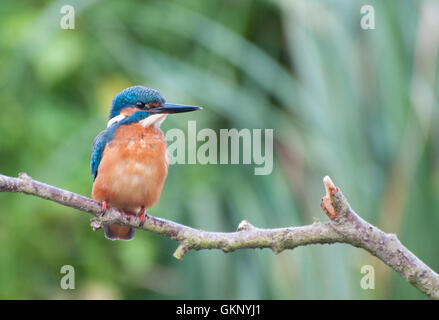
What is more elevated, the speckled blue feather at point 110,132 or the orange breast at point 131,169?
the speckled blue feather at point 110,132

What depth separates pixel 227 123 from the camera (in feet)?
16.8

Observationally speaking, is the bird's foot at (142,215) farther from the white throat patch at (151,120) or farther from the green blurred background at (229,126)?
the green blurred background at (229,126)

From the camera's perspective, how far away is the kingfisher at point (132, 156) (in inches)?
121

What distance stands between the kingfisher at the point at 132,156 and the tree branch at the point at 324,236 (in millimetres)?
598

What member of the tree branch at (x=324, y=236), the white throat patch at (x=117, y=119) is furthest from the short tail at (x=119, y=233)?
the tree branch at (x=324, y=236)

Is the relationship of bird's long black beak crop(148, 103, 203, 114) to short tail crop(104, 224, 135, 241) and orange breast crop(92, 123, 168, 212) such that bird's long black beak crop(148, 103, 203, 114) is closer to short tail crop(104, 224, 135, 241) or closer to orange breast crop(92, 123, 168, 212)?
orange breast crop(92, 123, 168, 212)

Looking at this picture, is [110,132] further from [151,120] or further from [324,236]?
[324,236]

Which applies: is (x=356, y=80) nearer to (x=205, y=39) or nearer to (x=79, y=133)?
(x=205, y=39)

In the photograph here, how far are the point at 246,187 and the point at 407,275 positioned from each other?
2.90m

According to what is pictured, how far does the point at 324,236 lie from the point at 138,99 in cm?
138

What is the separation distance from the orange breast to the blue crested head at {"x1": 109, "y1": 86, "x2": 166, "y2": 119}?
0.38 feet

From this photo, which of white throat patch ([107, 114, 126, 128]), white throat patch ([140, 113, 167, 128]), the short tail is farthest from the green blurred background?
white throat patch ([140, 113, 167, 128])

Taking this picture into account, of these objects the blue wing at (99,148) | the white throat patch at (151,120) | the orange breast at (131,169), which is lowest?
the orange breast at (131,169)

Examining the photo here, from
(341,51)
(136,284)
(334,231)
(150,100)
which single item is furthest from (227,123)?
(334,231)
